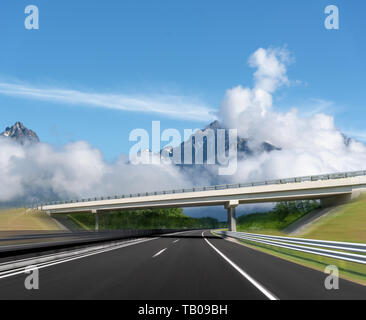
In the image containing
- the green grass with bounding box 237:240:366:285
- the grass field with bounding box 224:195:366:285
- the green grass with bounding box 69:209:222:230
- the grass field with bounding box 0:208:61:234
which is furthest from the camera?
the green grass with bounding box 69:209:222:230

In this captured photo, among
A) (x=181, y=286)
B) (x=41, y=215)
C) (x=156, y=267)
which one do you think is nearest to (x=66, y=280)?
(x=181, y=286)

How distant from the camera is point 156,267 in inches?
484

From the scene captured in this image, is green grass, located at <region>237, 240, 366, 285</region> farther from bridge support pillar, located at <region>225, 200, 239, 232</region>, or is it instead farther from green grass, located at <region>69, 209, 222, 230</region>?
green grass, located at <region>69, 209, 222, 230</region>

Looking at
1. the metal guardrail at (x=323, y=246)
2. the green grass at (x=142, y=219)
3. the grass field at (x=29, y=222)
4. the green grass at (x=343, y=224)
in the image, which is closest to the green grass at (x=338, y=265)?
the metal guardrail at (x=323, y=246)

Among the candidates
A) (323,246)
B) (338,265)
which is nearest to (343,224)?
(338,265)

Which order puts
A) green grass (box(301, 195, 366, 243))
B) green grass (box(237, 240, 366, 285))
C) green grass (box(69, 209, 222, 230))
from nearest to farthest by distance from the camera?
green grass (box(237, 240, 366, 285)) → green grass (box(301, 195, 366, 243)) → green grass (box(69, 209, 222, 230))

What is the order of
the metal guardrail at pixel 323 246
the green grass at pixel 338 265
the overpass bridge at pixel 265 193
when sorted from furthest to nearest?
the overpass bridge at pixel 265 193, the green grass at pixel 338 265, the metal guardrail at pixel 323 246

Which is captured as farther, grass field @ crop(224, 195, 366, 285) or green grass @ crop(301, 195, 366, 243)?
green grass @ crop(301, 195, 366, 243)

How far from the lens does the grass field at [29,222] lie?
76625 mm

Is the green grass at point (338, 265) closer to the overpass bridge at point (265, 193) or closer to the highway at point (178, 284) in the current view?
the highway at point (178, 284)

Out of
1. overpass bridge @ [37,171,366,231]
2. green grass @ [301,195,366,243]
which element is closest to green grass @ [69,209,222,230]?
overpass bridge @ [37,171,366,231]

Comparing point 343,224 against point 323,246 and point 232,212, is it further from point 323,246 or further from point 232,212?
point 323,246

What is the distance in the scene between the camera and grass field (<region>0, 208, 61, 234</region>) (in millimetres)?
76625
